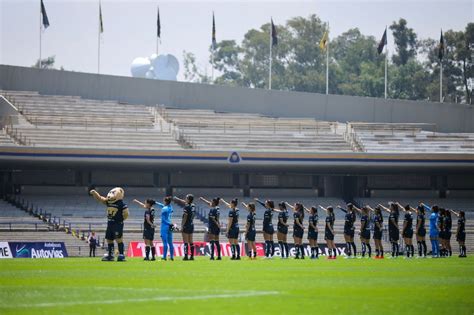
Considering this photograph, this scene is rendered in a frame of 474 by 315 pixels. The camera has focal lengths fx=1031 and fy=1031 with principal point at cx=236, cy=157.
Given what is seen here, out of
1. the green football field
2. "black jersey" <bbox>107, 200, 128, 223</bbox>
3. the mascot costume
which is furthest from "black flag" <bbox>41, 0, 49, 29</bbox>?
the green football field

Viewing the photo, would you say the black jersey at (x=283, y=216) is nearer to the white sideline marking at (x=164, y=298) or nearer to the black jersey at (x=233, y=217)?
the black jersey at (x=233, y=217)

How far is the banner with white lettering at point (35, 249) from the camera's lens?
47.4 metres

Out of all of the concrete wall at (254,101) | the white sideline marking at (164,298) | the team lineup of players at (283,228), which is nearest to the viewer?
the white sideline marking at (164,298)

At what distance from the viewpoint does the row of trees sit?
11225 cm

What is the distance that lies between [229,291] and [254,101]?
58451mm

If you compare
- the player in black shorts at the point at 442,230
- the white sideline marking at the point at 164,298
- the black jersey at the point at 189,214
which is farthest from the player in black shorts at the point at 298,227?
the white sideline marking at the point at 164,298

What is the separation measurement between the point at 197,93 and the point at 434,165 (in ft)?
62.3

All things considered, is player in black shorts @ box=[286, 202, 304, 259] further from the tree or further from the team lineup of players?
the tree

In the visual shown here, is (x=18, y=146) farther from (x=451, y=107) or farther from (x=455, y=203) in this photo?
(x=451, y=107)

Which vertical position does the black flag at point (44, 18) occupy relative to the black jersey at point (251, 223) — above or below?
above

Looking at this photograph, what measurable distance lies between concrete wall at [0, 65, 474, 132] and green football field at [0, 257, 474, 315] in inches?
1942

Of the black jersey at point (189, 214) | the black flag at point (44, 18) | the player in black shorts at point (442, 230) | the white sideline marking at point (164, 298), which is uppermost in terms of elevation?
the black flag at point (44, 18)

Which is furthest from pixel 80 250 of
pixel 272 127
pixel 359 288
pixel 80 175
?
pixel 359 288

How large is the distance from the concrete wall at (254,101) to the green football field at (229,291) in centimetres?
4933
